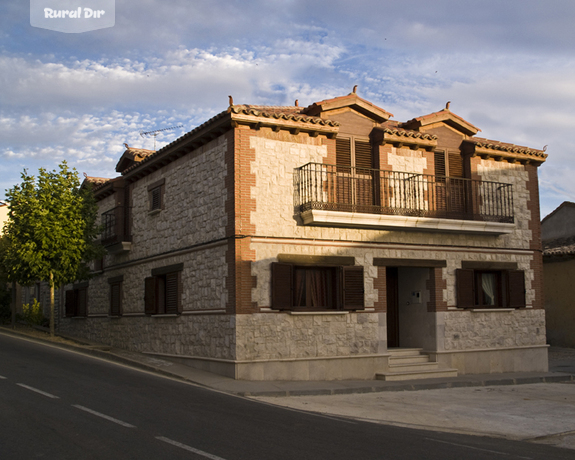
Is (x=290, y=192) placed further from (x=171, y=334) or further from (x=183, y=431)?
(x=183, y=431)

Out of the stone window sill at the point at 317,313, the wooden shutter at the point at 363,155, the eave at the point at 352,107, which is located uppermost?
the eave at the point at 352,107

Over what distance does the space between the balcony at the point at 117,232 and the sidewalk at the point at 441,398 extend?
3850 mm

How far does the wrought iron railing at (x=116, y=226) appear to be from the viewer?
2114cm

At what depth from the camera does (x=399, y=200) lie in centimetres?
1738

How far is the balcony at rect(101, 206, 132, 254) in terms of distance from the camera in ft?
68.5

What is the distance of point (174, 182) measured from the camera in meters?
18.3

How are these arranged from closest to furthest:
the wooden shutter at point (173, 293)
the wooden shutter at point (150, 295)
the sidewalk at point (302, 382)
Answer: the sidewalk at point (302, 382), the wooden shutter at point (173, 293), the wooden shutter at point (150, 295)

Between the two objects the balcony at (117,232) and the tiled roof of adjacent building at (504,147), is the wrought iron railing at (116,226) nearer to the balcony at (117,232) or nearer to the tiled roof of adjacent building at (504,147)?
the balcony at (117,232)

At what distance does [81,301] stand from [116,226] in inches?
228

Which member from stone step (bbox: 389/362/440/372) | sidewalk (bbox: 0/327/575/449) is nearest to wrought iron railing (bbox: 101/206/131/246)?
sidewalk (bbox: 0/327/575/449)

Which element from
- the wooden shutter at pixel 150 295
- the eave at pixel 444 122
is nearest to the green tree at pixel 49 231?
the wooden shutter at pixel 150 295

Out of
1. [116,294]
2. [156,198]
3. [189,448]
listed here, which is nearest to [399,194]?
[156,198]

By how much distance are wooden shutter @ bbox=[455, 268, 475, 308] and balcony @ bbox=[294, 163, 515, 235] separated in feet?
4.22

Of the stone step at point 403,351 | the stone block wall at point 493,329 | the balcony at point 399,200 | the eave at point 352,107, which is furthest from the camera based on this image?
the stone block wall at point 493,329
